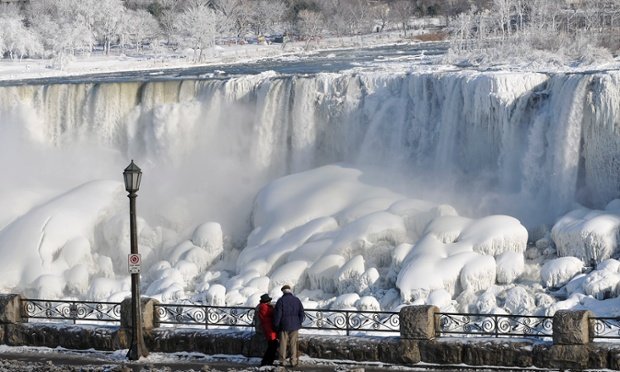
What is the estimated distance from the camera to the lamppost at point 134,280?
2228 centimetres

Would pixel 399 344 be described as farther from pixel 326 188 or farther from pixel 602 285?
pixel 326 188

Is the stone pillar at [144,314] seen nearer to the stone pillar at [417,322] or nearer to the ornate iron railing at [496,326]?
the stone pillar at [417,322]

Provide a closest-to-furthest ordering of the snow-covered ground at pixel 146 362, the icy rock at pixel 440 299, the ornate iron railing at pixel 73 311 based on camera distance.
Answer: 1. the snow-covered ground at pixel 146 362
2. the ornate iron railing at pixel 73 311
3. the icy rock at pixel 440 299

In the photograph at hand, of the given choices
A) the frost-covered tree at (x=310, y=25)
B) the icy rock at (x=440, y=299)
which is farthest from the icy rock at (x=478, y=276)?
the frost-covered tree at (x=310, y=25)

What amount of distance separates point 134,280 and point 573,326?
6296mm

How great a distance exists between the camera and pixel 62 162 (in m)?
49.3

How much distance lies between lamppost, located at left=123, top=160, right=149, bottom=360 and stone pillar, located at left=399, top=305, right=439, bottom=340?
386 centimetres

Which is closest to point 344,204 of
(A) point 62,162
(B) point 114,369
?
(A) point 62,162

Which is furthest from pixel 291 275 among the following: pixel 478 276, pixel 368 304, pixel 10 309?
pixel 10 309

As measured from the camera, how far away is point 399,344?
2170 centimetres

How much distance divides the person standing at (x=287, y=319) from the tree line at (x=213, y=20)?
177ft

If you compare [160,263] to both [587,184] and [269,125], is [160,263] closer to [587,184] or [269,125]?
[269,125]

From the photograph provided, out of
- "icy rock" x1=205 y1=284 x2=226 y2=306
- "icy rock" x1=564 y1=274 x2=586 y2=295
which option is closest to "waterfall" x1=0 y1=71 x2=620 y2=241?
"icy rock" x1=564 y1=274 x2=586 y2=295

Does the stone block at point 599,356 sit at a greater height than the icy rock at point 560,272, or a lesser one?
greater
